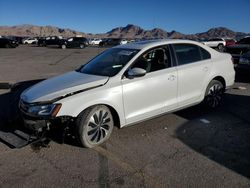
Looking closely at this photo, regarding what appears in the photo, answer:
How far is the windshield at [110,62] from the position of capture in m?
5.12

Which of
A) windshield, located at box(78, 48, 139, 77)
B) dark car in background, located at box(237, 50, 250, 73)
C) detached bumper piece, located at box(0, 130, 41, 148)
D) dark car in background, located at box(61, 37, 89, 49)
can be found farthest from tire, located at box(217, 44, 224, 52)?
detached bumper piece, located at box(0, 130, 41, 148)

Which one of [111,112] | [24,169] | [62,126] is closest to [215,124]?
[111,112]

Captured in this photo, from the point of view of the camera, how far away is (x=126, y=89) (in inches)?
190

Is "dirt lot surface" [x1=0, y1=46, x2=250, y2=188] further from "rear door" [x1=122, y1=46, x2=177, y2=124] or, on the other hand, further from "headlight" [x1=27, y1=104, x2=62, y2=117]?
"headlight" [x1=27, y1=104, x2=62, y2=117]

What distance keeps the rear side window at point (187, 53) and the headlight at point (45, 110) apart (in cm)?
260

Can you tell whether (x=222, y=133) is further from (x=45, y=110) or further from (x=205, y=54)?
(x=45, y=110)

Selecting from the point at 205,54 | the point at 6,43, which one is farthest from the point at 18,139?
the point at 6,43

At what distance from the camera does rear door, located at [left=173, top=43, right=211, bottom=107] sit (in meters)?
5.61

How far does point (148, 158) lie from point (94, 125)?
100 cm

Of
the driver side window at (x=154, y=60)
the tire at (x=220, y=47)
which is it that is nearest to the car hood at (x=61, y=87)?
the driver side window at (x=154, y=60)

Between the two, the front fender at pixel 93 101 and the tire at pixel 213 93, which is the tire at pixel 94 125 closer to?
the front fender at pixel 93 101

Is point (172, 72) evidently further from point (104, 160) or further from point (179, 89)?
point (104, 160)

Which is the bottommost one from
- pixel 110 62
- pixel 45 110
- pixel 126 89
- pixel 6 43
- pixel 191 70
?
pixel 6 43

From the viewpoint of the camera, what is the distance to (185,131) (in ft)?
17.5
